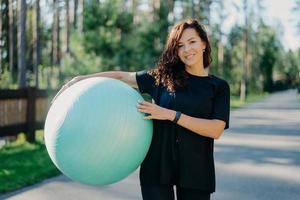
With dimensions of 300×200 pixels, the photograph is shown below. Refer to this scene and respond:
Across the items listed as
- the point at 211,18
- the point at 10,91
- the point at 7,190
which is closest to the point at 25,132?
the point at 10,91

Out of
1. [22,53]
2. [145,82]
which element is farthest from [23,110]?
[145,82]

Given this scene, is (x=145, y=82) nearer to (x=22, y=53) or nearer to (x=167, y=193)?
(x=167, y=193)

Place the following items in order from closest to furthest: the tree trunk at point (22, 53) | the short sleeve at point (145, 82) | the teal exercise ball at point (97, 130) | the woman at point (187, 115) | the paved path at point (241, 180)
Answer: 1. the teal exercise ball at point (97, 130)
2. the woman at point (187, 115)
3. the short sleeve at point (145, 82)
4. the paved path at point (241, 180)
5. the tree trunk at point (22, 53)

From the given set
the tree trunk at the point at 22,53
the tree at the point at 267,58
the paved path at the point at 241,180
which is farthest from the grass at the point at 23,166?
the tree at the point at 267,58

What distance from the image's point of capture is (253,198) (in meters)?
6.06

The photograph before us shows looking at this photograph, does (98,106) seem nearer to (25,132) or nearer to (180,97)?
(180,97)

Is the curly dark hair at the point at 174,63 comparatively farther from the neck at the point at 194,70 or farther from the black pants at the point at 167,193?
the black pants at the point at 167,193

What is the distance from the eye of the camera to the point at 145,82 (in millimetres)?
2949

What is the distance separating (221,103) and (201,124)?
7.6 inches

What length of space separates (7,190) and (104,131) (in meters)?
3.81

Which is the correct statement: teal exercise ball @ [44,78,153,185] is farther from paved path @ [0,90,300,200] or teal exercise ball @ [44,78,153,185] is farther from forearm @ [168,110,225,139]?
paved path @ [0,90,300,200]

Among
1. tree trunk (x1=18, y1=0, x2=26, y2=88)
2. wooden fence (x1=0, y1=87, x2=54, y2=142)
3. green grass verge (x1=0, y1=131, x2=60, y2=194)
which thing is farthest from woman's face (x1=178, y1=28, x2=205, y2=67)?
tree trunk (x1=18, y1=0, x2=26, y2=88)

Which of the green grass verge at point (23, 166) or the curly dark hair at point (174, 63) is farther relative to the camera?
the green grass verge at point (23, 166)

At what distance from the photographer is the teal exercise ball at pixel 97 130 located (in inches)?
105
